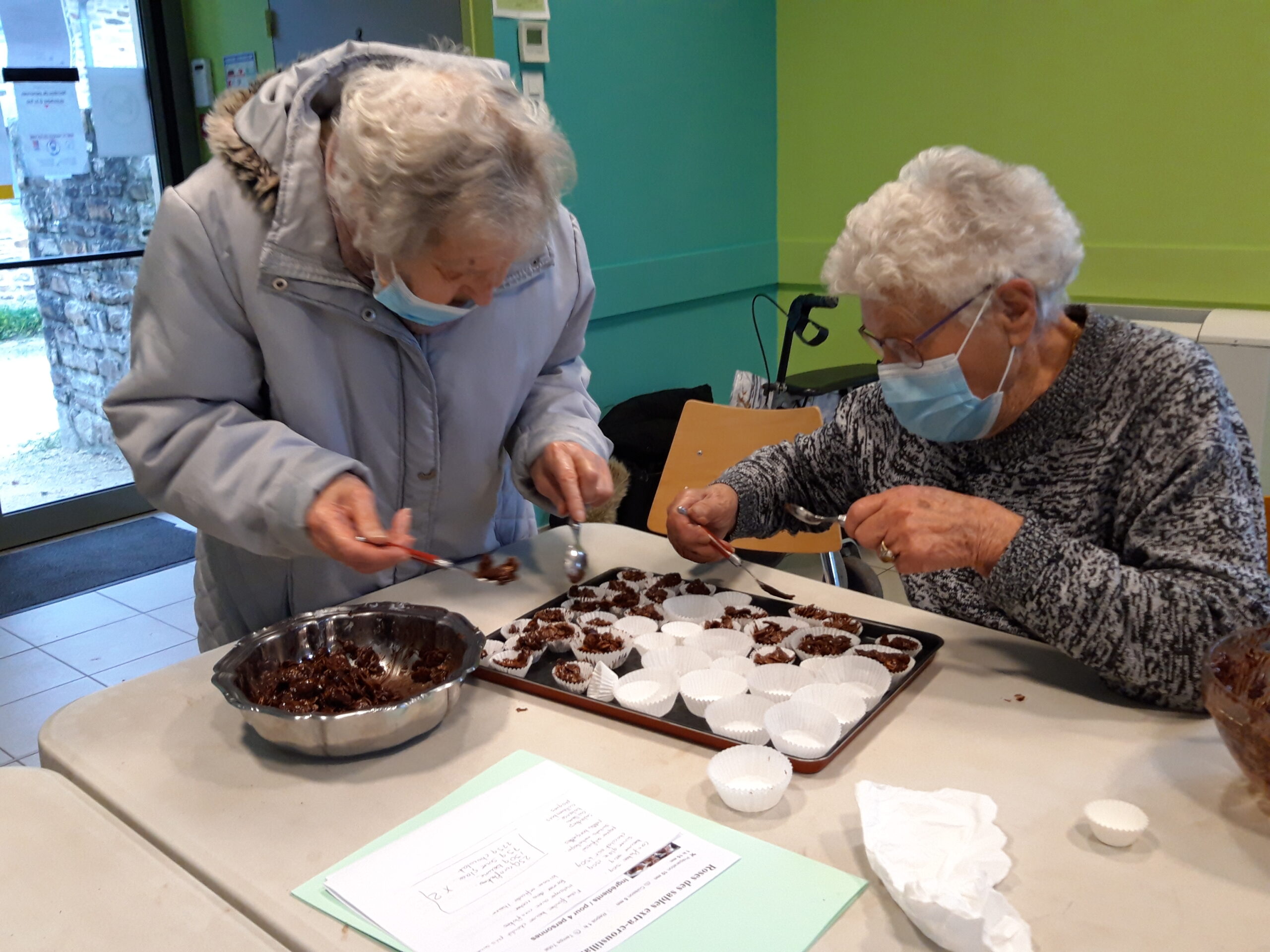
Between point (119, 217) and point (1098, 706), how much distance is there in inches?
175

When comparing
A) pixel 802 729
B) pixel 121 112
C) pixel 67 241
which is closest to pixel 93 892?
pixel 802 729

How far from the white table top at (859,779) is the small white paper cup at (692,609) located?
290 millimetres

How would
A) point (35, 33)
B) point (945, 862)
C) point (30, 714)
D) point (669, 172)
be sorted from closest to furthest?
point (945, 862) → point (30, 714) → point (669, 172) → point (35, 33)

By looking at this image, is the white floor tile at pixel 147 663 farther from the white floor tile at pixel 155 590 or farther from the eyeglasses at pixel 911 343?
the eyeglasses at pixel 911 343

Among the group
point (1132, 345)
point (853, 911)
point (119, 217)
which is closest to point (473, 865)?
point (853, 911)

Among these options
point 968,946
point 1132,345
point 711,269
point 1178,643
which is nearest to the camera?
point 968,946

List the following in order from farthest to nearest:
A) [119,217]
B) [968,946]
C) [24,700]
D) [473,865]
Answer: [119,217], [24,700], [473,865], [968,946]

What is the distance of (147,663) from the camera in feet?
10.6

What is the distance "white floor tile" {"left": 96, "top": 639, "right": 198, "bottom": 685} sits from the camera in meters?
3.12

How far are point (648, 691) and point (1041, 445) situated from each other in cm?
63

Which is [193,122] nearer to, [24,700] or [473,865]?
[24,700]

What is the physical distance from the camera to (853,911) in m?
0.91

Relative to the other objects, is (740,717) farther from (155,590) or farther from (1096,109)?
(155,590)

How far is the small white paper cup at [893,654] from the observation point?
4.20 feet
